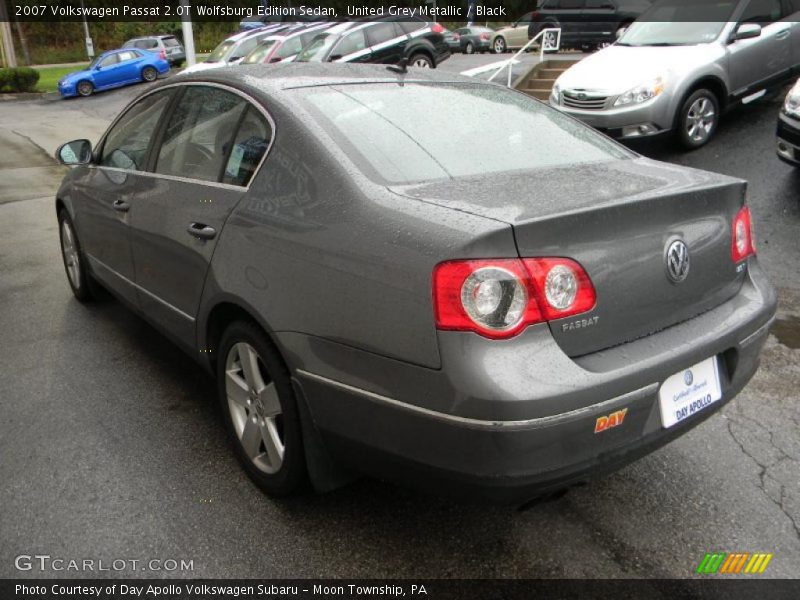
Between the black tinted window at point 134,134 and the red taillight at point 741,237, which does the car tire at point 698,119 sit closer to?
the red taillight at point 741,237

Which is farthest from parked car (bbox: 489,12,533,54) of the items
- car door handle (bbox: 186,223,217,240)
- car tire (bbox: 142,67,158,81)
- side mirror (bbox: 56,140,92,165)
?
car door handle (bbox: 186,223,217,240)

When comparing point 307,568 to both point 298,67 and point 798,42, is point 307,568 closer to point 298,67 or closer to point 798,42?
point 298,67

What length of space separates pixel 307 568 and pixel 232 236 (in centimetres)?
120

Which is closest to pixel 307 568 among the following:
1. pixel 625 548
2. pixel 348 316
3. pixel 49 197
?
pixel 348 316

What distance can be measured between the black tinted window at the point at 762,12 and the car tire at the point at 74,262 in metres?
7.38

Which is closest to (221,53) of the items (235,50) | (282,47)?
(235,50)

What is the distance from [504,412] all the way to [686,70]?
676 centimetres

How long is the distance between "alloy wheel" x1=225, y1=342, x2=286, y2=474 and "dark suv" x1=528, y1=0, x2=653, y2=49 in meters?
16.5

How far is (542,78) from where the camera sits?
1182cm

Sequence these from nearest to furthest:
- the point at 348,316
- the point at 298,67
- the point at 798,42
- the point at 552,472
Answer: the point at 552,472 → the point at 348,316 → the point at 298,67 → the point at 798,42

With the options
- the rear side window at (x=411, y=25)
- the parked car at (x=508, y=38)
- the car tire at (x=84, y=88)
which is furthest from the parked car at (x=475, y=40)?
the car tire at (x=84, y=88)

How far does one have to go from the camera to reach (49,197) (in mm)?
8977

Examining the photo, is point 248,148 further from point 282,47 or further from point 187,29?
point 187,29

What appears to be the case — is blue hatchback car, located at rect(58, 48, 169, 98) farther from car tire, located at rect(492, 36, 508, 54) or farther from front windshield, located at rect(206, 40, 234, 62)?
car tire, located at rect(492, 36, 508, 54)
